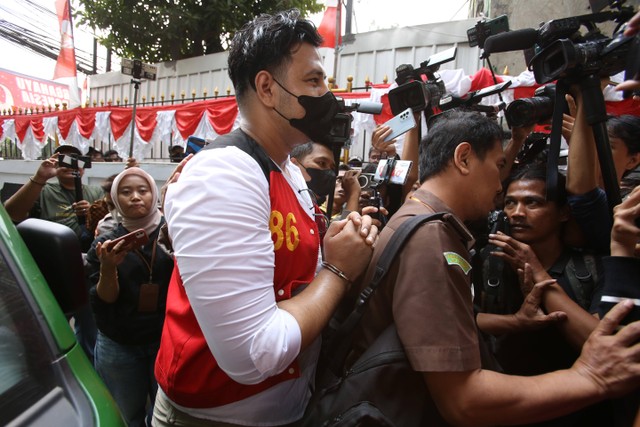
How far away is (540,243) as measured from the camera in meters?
1.83

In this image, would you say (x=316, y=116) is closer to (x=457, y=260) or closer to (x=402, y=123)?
(x=457, y=260)

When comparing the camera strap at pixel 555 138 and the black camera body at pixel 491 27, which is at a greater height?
the black camera body at pixel 491 27

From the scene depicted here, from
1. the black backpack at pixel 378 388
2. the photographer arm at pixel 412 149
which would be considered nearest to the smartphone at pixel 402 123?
the photographer arm at pixel 412 149

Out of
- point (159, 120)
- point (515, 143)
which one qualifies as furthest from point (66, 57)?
point (515, 143)

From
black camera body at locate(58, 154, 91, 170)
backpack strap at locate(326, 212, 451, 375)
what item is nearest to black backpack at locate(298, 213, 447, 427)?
backpack strap at locate(326, 212, 451, 375)

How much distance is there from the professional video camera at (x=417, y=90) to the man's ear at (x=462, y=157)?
794 mm

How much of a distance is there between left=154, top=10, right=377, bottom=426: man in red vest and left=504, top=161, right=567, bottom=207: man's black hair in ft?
3.47

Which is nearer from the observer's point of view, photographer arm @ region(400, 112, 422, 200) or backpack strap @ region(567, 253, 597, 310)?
backpack strap @ region(567, 253, 597, 310)

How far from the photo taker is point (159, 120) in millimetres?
8516

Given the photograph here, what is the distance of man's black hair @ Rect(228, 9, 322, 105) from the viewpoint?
120 centimetres

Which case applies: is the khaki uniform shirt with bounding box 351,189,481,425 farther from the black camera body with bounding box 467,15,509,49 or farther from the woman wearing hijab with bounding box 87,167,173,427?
the woman wearing hijab with bounding box 87,167,173,427

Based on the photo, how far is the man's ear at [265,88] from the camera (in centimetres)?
121

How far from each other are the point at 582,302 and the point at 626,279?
48 centimetres

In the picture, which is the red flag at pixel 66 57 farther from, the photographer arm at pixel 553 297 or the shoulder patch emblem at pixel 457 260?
the shoulder patch emblem at pixel 457 260
